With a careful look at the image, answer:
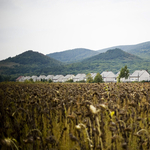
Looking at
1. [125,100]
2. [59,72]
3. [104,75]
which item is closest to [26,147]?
[125,100]

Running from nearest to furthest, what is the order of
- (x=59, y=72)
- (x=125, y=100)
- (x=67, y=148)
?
(x=67, y=148)
(x=125, y=100)
(x=59, y=72)

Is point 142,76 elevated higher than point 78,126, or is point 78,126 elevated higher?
point 78,126

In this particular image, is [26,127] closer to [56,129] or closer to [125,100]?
[56,129]

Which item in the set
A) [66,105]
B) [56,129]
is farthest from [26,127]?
[66,105]

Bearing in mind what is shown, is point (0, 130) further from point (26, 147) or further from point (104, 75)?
point (104, 75)

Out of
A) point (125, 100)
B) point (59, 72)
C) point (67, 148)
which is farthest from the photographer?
point (59, 72)

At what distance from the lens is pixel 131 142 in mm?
4387

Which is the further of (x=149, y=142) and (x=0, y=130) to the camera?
(x=0, y=130)

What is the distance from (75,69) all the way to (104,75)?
76.8 metres

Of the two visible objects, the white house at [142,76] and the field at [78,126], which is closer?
the field at [78,126]

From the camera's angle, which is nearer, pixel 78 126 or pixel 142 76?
pixel 78 126

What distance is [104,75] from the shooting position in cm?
12469

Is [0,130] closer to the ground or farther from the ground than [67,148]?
farther from the ground

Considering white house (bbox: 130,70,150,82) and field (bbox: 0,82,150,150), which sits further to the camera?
→ white house (bbox: 130,70,150,82)
